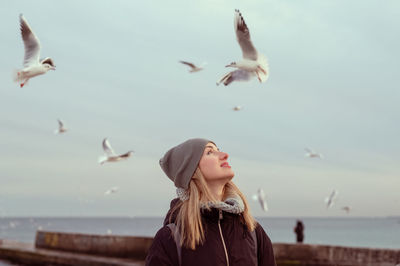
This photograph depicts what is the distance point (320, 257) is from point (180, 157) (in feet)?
36.6

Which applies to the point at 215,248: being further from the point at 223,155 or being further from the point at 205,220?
the point at 223,155

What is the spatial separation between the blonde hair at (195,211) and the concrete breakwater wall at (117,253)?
8768mm

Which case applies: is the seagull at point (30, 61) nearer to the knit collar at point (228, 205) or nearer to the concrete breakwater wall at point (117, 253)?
the knit collar at point (228, 205)

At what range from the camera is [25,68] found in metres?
7.06

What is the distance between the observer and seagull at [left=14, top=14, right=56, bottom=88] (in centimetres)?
693

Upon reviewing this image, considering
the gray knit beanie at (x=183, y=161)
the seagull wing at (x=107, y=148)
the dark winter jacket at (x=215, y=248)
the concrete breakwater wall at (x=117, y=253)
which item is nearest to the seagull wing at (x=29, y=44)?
the gray knit beanie at (x=183, y=161)

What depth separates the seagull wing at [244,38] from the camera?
5.82m

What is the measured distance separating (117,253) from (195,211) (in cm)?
1434

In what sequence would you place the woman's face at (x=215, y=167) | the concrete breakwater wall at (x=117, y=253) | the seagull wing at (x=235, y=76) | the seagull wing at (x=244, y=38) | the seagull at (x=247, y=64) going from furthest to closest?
the concrete breakwater wall at (x=117, y=253) < the seagull wing at (x=235, y=76) < the seagull at (x=247, y=64) < the seagull wing at (x=244, y=38) < the woman's face at (x=215, y=167)

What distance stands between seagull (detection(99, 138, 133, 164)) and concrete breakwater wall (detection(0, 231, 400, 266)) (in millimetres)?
3102

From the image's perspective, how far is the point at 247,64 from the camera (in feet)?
21.4

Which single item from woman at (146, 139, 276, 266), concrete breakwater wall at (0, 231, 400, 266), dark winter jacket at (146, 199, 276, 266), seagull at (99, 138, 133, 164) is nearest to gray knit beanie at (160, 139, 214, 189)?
woman at (146, 139, 276, 266)

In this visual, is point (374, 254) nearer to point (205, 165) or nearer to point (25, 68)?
point (25, 68)

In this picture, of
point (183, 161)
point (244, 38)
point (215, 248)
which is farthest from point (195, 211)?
point (244, 38)
